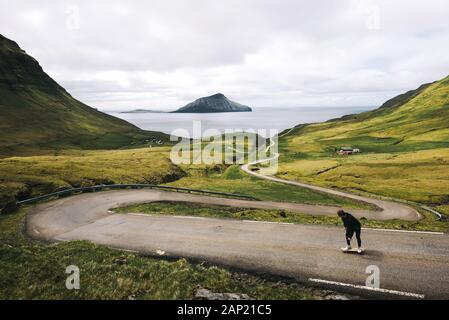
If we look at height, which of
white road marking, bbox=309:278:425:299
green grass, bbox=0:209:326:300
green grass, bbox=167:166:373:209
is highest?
green grass, bbox=0:209:326:300

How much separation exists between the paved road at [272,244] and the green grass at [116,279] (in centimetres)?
197

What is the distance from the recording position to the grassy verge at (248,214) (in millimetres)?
25516

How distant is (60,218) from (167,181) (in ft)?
112

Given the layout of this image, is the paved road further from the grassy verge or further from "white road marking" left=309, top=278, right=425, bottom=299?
the grassy verge

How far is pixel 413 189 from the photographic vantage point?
6259cm

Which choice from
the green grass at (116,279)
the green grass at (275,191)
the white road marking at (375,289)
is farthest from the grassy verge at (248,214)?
the green grass at (275,191)

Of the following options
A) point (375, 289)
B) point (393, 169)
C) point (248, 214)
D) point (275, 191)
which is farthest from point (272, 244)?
point (393, 169)

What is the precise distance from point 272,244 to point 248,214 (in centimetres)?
1017

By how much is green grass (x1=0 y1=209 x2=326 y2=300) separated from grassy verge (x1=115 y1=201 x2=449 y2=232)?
11.4 m

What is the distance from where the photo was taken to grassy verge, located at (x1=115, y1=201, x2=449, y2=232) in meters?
25.5

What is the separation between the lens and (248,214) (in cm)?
3038

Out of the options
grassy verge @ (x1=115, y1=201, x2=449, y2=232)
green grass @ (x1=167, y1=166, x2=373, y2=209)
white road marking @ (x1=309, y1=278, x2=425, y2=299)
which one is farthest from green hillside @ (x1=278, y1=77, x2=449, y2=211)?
white road marking @ (x1=309, y1=278, x2=425, y2=299)

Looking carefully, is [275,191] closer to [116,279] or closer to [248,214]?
[248,214]
